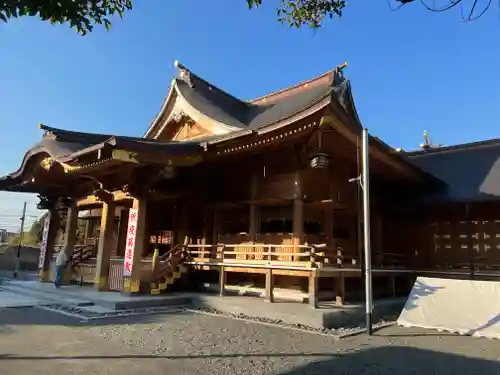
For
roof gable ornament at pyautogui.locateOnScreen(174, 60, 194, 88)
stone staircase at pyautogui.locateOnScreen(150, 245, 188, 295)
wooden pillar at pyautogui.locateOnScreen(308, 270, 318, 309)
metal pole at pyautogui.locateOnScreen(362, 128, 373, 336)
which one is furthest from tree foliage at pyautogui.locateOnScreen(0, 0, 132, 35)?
roof gable ornament at pyautogui.locateOnScreen(174, 60, 194, 88)

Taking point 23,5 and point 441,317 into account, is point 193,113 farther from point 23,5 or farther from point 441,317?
point 23,5

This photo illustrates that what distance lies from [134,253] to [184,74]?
27.8 feet

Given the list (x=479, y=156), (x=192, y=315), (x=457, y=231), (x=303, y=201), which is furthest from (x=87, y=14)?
(x=479, y=156)

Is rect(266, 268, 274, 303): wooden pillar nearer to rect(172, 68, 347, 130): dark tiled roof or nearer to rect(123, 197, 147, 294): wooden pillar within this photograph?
rect(123, 197, 147, 294): wooden pillar

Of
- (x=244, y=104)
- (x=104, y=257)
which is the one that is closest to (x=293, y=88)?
(x=244, y=104)

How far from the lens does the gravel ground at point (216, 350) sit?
492 cm

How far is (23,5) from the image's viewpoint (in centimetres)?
295

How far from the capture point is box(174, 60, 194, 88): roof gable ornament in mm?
15766

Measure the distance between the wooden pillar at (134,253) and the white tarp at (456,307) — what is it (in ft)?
22.8

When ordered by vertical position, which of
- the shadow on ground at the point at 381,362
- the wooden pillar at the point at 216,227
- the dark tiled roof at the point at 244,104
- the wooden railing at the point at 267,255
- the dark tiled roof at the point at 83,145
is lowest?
the shadow on ground at the point at 381,362

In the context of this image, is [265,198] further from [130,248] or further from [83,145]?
[83,145]

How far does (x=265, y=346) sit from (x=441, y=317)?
440cm

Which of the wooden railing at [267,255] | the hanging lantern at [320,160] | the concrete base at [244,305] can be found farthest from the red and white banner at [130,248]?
the hanging lantern at [320,160]

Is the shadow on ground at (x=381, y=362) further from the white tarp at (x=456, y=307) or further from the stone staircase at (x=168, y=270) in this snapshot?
the stone staircase at (x=168, y=270)
